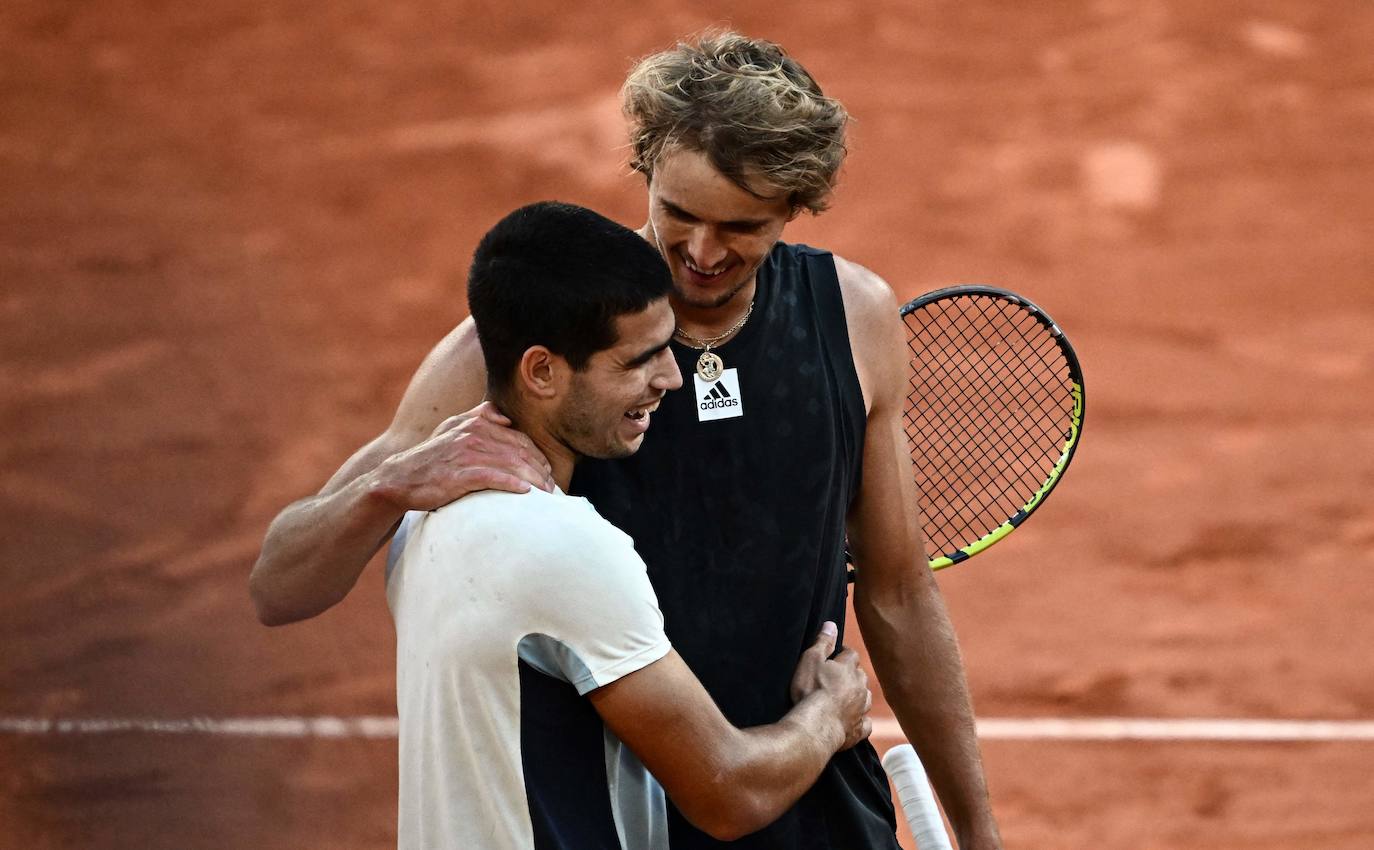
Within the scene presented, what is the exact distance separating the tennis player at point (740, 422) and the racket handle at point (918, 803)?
0.20 ft

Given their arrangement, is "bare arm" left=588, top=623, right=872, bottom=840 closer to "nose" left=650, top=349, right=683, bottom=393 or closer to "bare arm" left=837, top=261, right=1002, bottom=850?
"nose" left=650, top=349, right=683, bottom=393

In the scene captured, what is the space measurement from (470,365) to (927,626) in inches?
42.7

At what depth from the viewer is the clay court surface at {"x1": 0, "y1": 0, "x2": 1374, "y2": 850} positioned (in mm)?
5926

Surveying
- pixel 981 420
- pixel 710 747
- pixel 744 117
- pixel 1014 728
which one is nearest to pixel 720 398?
pixel 744 117

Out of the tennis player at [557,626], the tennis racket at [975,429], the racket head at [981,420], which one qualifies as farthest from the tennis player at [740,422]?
the racket head at [981,420]

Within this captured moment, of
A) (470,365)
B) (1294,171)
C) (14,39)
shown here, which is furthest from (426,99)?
(470,365)

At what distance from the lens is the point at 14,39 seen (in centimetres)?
848

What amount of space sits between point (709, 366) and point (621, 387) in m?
0.39

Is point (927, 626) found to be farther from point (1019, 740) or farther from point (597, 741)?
point (1019, 740)

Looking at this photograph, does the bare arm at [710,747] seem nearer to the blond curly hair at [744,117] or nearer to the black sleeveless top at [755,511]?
the black sleeveless top at [755,511]

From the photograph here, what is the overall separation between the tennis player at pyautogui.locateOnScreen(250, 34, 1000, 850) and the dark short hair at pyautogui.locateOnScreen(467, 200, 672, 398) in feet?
0.73

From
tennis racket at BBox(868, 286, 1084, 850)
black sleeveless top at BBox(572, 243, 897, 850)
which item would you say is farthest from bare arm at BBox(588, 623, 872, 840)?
tennis racket at BBox(868, 286, 1084, 850)

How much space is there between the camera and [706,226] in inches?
120

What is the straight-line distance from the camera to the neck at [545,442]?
2.85 m
